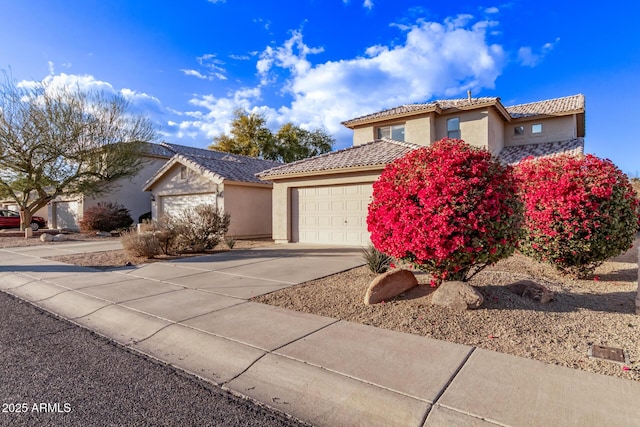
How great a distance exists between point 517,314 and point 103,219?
2364 centimetres

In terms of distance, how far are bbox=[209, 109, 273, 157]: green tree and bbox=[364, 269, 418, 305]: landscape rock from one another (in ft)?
118

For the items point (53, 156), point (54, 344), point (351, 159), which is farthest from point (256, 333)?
point (53, 156)

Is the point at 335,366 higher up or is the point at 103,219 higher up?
the point at 103,219

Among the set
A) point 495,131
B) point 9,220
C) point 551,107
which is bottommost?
point 9,220

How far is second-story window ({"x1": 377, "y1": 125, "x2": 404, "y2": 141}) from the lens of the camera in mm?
19897

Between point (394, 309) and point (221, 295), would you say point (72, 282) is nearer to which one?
point (221, 295)

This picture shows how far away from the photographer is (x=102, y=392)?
3.46 m

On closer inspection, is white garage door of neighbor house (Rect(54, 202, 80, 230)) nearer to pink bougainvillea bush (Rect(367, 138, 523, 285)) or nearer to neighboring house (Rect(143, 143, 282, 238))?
neighboring house (Rect(143, 143, 282, 238))

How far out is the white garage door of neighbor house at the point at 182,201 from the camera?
1815cm

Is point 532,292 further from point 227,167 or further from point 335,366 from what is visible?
point 227,167

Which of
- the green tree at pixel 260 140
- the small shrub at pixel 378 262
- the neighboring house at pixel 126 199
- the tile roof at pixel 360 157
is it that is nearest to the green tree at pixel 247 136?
the green tree at pixel 260 140

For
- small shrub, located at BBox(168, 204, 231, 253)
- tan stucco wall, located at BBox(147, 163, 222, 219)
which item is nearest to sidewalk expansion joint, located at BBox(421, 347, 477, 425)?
small shrub, located at BBox(168, 204, 231, 253)

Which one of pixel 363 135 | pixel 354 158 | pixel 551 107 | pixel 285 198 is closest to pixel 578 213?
pixel 354 158

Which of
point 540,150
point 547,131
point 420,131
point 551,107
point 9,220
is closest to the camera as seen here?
point 420,131
